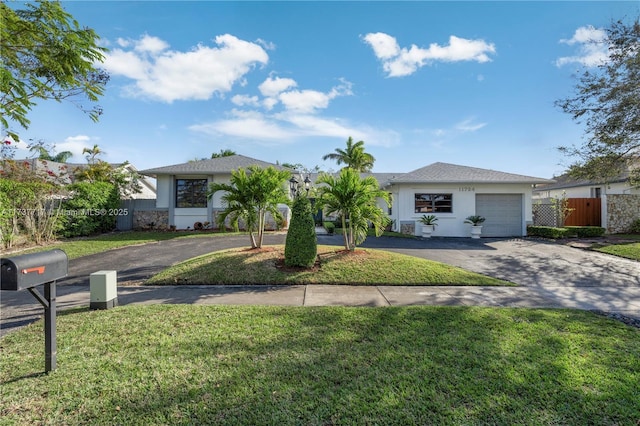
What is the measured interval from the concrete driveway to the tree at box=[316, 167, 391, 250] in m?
2.28

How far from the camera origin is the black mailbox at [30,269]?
90.8 inches

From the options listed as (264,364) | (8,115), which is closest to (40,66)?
(8,115)

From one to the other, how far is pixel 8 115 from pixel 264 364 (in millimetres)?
6799

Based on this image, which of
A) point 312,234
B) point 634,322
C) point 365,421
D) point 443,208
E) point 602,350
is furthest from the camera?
point 443,208

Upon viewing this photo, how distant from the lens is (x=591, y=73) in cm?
1128

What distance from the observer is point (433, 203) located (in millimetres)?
16578

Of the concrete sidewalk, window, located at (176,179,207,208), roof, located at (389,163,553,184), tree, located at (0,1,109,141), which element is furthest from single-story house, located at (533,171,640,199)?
tree, located at (0,1,109,141)

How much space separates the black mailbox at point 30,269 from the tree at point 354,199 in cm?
600

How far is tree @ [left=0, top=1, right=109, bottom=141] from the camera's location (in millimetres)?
4713

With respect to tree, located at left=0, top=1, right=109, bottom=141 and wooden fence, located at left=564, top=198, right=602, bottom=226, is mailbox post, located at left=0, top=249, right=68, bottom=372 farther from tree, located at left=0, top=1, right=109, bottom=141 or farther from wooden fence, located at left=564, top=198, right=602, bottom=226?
wooden fence, located at left=564, top=198, right=602, bottom=226

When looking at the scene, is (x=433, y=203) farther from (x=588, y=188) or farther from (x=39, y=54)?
(x=39, y=54)

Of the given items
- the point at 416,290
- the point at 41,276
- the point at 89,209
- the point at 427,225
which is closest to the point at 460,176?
the point at 427,225

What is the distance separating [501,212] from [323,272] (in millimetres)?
14314

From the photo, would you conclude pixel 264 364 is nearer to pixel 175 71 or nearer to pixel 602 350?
pixel 602 350
